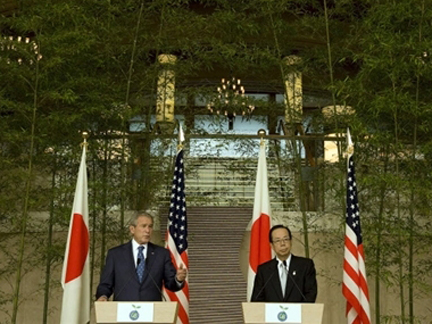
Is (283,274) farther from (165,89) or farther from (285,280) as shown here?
(165,89)

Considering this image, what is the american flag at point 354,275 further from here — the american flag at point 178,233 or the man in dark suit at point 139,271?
the man in dark suit at point 139,271

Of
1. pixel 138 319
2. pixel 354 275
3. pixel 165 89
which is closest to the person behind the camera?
pixel 138 319

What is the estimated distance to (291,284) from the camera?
3863 millimetres

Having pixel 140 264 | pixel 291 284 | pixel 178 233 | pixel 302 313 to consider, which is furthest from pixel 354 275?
pixel 302 313

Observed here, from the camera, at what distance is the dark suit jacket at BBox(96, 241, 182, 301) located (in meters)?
3.85

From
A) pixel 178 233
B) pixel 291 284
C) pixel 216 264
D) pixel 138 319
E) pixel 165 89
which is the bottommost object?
pixel 138 319

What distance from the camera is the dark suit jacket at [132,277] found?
151 inches

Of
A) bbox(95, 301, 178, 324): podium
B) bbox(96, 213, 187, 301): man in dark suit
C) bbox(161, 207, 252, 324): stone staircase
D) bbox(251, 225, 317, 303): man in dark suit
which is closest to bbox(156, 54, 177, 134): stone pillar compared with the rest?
bbox(161, 207, 252, 324): stone staircase

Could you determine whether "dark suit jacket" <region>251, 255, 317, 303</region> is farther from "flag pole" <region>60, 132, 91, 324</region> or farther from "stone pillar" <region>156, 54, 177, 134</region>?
"stone pillar" <region>156, 54, 177, 134</region>

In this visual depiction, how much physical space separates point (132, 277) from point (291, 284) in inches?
38.2

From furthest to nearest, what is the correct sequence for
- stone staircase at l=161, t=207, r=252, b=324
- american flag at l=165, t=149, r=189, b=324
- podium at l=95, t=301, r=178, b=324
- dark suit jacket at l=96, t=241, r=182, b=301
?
stone staircase at l=161, t=207, r=252, b=324, american flag at l=165, t=149, r=189, b=324, dark suit jacket at l=96, t=241, r=182, b=301, podium at l=95, t=301, r=178, b=324

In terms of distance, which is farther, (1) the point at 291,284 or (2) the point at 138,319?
(1) the point at 291,284

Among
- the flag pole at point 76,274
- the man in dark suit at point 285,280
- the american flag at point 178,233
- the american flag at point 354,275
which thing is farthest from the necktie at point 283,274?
the flag pole at point 76,274

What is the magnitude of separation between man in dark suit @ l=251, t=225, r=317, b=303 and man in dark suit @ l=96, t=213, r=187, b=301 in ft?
1.78
